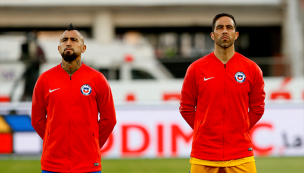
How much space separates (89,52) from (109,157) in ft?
26.8

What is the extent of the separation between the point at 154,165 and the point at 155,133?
0.99 meters

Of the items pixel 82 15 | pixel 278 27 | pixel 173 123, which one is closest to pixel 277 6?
pixel 278 27

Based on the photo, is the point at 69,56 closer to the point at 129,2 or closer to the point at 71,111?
the point at 71,111

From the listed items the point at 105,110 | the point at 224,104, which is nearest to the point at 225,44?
the point at 224,104

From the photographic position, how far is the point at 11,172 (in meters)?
8.12

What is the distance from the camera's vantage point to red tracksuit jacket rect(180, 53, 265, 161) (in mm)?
3883

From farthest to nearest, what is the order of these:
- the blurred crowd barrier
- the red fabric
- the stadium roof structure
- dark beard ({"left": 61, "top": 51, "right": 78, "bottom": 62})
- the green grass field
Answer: the stadium roof structure
the blurred crowd barrier
the green grass field
dark beard ({"left": 61, "top": 51, "right": 78, "bottom": 62})
the red fabric

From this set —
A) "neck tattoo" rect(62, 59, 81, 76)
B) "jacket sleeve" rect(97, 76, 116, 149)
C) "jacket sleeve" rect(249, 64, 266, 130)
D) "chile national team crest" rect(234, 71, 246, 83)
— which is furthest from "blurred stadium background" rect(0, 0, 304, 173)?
"chile national team crest" rect(234, 71, 246, 83)

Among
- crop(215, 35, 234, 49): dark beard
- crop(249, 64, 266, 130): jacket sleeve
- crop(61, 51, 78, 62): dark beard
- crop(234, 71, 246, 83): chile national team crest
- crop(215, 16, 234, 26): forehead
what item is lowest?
crop(249, 64, 266, 130): jacket sleeve

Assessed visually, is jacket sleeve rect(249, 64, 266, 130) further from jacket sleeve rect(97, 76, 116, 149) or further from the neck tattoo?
the neck tattoo

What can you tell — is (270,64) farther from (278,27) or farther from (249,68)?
(249,68)

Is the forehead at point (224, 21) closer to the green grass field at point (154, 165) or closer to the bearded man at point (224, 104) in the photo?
the bearded man at point (224, 104)

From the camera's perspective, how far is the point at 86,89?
3955 millimetres

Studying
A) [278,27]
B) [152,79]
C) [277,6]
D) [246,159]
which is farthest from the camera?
[278,27]
